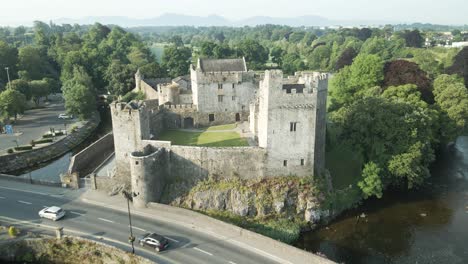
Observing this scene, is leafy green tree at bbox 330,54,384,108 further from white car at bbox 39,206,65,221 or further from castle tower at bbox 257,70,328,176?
white car at bbox 39,206,65,221

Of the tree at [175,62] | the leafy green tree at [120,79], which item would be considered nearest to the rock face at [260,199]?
the leafy green tree at [120,79]

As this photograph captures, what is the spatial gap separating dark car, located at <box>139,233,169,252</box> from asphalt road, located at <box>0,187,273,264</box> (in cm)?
45

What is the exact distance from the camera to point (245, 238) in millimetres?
35312

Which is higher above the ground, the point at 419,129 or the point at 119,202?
the point at 419,129

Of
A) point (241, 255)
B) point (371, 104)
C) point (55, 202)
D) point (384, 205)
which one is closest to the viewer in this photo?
point (241, 255)

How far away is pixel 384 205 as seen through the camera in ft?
153

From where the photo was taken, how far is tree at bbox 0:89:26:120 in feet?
226

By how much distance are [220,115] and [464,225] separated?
3476cm

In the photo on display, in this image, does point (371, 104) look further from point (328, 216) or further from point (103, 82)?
point (103, 82)

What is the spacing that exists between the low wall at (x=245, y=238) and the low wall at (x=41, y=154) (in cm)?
2786

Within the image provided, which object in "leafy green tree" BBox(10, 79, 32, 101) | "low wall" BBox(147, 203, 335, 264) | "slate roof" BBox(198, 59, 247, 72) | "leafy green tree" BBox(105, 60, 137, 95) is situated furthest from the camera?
"leafy green tree" BBox(105, 60, 137, 95)

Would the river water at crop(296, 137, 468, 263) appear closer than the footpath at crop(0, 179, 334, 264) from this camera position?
No

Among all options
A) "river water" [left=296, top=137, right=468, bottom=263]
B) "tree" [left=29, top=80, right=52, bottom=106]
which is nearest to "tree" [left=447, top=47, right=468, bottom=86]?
"river water" [left=296, top=137, right=468, bottom=263]

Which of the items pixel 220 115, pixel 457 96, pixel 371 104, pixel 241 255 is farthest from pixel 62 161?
pixel 457 96
